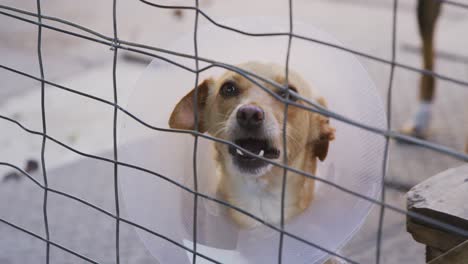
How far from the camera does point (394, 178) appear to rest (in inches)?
169

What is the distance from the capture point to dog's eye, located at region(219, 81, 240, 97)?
2768 millimetres

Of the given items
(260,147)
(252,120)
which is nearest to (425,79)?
(260,147)

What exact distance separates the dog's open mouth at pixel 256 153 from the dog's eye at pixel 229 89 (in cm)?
21

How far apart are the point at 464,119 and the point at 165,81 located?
10.2 feet

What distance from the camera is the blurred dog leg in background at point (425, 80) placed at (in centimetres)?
477

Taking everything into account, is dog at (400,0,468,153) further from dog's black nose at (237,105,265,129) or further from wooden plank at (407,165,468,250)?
wooden plank at (407,165,468,250)

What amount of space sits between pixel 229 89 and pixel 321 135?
38cm

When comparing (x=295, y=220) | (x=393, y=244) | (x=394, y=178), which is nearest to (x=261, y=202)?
(x=295, y=220)

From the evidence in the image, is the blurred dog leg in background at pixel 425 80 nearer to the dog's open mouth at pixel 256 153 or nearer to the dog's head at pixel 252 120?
the dog's head at pixel 252 120

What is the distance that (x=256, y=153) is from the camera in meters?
2.65

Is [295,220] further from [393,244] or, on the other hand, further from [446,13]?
[446,13]

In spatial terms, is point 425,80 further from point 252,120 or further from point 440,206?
point 440,206

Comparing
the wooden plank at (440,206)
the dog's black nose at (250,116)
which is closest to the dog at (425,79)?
the dog's black nose at (250,116)

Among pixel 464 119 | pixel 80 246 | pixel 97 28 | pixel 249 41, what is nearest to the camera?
pixel 249 41
